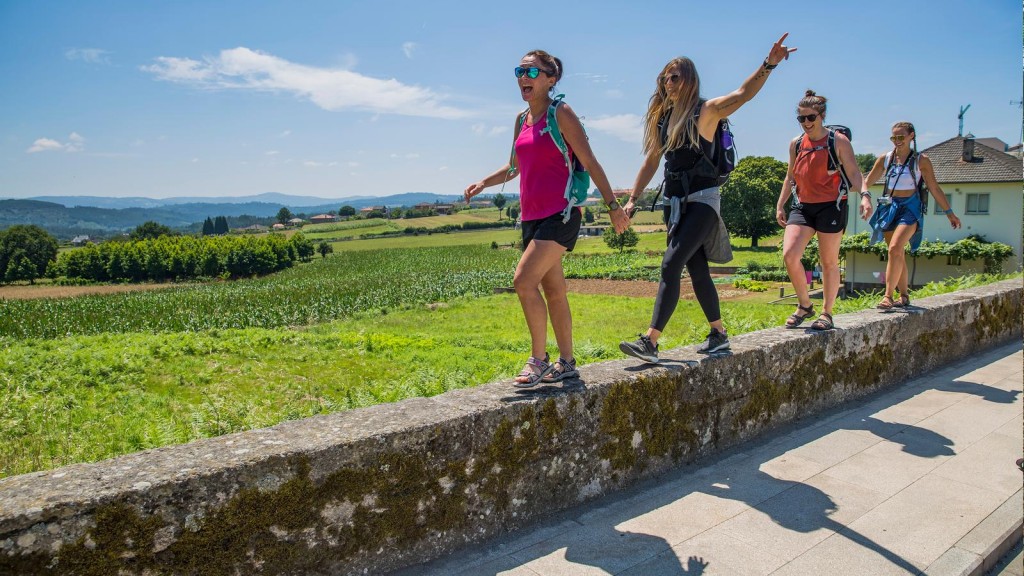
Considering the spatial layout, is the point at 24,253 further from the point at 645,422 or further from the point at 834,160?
the point at 645,422

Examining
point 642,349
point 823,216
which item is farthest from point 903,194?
point 642,349

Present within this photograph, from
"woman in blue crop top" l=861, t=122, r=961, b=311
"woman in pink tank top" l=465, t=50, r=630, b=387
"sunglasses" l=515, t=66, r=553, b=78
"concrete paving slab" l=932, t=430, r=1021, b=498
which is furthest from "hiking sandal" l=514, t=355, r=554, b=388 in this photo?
"woman in blue crop top" l=861, t=122, r=961, b=311

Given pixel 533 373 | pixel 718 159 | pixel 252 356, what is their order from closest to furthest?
1. pixel 533 373
2. pixel 718 159
3. pixel 252 356

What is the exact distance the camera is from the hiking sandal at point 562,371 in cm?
Answer: 365

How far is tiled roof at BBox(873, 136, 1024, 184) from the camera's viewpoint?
3350 centimetres

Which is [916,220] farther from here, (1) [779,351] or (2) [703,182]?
(2) [703,182]

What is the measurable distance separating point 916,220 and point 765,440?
3707 mm

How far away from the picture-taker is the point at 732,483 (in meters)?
3.83

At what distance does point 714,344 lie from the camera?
4.46 m

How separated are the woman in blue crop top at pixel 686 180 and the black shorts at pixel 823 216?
153 centimetres

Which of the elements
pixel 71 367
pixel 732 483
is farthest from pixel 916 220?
pixel 71 367

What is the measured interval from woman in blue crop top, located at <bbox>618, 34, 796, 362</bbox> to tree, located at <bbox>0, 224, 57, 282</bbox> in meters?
93.1

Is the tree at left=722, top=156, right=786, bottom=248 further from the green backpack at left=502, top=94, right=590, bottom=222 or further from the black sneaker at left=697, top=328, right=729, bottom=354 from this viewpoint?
the green backpack at left=502, top=94, right=590, bottom=222

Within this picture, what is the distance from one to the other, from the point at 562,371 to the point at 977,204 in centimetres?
3870
